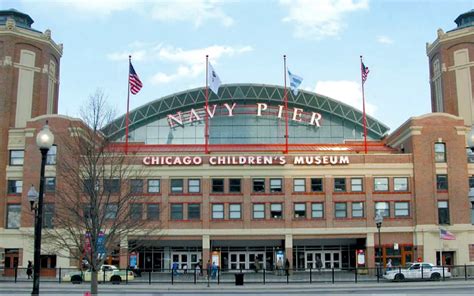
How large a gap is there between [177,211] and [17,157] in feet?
56.6

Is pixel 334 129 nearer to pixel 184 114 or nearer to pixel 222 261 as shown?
pixel 184 114

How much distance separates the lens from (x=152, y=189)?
212ft

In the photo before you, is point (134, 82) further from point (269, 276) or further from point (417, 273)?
point (417, 273)

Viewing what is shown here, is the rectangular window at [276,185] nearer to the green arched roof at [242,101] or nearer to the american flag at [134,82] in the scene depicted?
the american flag at [134,82]

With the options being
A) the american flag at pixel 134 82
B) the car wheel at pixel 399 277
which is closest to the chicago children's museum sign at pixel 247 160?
the american flag at pixel 134 82

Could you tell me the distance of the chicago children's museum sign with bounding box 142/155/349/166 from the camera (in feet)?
212

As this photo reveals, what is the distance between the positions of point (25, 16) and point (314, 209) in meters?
39.2

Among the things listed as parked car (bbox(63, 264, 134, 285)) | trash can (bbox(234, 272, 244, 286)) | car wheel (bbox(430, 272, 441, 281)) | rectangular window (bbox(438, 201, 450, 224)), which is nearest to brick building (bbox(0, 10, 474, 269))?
rectangular window (bbox(438, 201, 450, 224))

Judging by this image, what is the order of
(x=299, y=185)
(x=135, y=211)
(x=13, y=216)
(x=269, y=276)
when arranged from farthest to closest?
(x=299, y=185)
(x=13, y=216)
(x=269, y=276)
(x=135, y=211)

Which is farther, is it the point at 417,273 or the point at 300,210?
the point at 300,210

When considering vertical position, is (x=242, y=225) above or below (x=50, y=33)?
below

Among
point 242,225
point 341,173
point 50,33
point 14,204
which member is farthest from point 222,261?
point 50,33

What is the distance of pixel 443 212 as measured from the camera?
206 ft

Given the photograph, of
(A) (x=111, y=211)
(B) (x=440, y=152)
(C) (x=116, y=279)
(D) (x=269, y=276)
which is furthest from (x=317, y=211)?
(A) (x=111, y=211)
